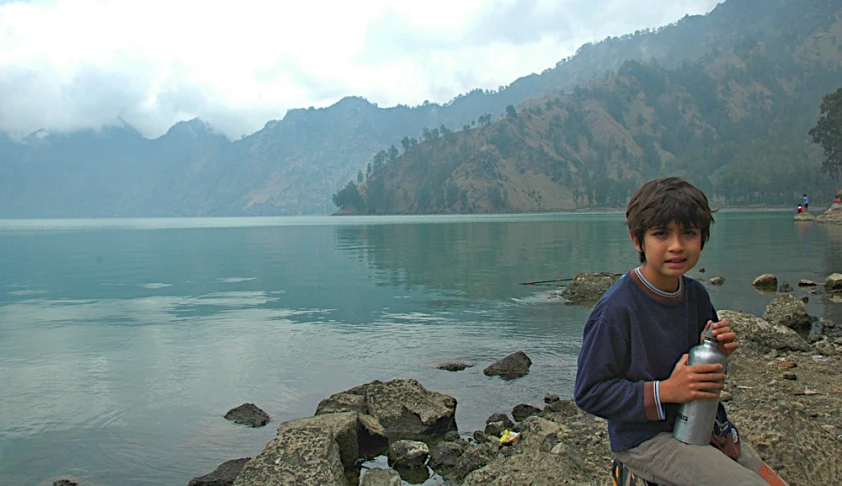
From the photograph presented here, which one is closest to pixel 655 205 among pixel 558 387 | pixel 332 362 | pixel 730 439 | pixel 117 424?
pixel 730 439

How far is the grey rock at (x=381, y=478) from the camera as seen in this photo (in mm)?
9305

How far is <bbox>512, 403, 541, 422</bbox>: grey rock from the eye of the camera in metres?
12.9

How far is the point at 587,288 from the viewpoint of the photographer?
28.7m

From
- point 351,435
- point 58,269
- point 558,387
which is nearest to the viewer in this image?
point 351,435

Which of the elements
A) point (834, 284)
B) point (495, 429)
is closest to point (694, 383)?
point (495, 429)

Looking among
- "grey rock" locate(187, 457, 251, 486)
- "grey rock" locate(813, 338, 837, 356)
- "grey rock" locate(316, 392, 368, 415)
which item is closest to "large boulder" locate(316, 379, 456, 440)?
"grey rock" locate(316, 392, 368, 415)

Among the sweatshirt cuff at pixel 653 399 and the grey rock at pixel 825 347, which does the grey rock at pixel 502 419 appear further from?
the grey rock at pixel 825 347

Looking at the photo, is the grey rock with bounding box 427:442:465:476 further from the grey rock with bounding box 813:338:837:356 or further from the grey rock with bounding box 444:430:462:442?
the grey rock with bounding box 813:338:837:356

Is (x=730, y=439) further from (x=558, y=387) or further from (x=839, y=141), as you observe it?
(x=839, y=141)

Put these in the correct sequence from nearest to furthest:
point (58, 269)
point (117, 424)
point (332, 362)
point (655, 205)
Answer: point (655, 205) → point (117, 424) → point (332, 362) → point (58, 269)

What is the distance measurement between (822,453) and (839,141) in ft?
410

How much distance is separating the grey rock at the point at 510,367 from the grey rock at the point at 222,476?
7322 mm

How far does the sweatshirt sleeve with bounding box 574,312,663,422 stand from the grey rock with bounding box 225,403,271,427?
10.9m

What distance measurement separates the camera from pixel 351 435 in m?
10.8
